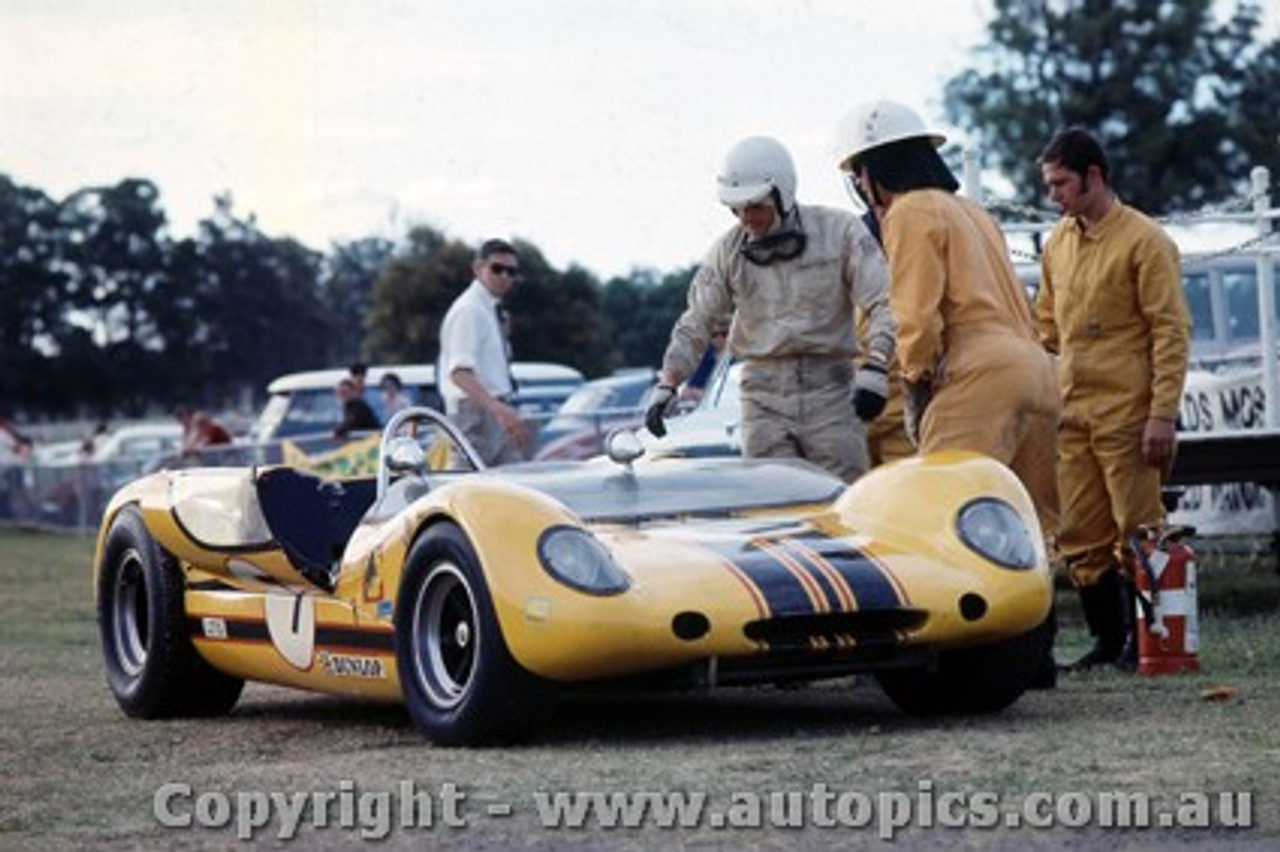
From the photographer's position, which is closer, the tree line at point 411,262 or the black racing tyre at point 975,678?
the black racing tyre at point 975,678

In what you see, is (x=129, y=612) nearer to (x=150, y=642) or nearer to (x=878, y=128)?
(x=150, y=642)

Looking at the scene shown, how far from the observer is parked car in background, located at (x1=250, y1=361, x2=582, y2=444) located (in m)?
40.8

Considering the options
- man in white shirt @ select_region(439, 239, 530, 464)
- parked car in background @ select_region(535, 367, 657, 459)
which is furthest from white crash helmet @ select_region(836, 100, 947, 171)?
parked car in background @ select_region(535, 367, 657, 459)

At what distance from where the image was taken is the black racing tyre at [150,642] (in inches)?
429

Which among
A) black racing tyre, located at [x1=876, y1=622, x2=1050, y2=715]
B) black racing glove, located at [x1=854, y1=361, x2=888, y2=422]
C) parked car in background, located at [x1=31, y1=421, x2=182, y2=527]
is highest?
black racing glove, located at [x1=854, y1=361, x2=888, y2=422]

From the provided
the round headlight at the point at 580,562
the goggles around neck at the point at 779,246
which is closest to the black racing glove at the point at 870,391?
the goggles around neck at the point at 779,246

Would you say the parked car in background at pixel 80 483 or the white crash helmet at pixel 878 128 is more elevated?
the white crash helmet at pixel 878 128

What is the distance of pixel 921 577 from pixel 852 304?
217 cm

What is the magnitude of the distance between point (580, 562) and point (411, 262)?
60056 millimetres

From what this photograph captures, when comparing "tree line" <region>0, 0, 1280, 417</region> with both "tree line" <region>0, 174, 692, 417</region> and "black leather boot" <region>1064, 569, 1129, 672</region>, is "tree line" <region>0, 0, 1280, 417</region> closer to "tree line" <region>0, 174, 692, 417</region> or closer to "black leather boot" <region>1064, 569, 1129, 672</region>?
"tree line" <region>0, 174, 692, 417</region>

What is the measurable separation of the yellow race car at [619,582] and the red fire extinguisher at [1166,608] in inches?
54.7

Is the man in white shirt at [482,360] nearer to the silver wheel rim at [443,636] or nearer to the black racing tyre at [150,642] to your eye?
the black racing tyre at [150,642]

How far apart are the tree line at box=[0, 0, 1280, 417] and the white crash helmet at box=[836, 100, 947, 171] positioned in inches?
1790

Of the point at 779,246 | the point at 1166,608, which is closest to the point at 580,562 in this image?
the point at 779,246
